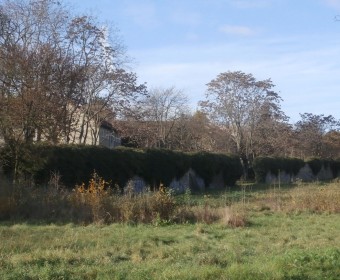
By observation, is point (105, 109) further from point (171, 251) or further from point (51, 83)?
point (171, 251)

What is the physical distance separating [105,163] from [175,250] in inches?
822

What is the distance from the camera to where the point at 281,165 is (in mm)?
60656

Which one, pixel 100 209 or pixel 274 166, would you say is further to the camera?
pixel 274 166

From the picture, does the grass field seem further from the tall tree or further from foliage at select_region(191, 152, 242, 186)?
the tall tree

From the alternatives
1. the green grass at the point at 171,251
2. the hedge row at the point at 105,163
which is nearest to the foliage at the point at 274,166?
the hedge row at the point at 105,163

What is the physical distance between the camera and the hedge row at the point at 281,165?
5688cm

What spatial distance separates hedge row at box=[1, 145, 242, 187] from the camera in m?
25.9

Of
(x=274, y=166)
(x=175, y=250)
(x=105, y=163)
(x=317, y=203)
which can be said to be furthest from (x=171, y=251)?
(x=274, y=166)

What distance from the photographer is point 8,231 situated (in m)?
14.9

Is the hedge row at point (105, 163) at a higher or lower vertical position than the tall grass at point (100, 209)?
higher

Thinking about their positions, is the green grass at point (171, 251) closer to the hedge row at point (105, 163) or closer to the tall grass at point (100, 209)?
the tall grass at point (100, 209)

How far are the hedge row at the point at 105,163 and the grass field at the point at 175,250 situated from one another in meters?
8.88

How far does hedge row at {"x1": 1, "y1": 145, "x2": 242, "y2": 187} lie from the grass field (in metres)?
8.88

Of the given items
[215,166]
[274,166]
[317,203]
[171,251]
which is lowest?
[171,251]
